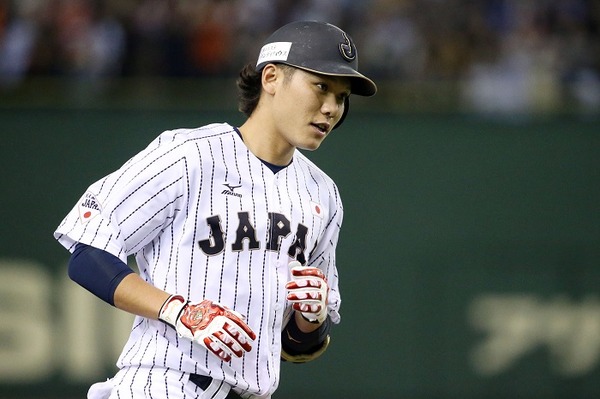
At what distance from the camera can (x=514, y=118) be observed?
9844mm

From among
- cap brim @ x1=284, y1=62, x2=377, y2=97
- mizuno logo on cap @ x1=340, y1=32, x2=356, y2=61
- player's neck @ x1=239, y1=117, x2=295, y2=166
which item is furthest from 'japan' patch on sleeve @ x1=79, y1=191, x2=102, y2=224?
mizuno logo on cap @ x1=340, y1=32, x2=356, y2=61

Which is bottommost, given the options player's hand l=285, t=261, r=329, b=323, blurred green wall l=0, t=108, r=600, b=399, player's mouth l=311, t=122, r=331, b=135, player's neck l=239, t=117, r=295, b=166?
blurred green wall l=0, t=108, r=600, b=399

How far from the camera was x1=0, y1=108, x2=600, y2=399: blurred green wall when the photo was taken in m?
9.71

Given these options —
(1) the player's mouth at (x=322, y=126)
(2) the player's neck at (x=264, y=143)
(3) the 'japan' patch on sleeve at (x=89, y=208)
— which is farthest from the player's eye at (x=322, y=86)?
(3) the 'japan' patch on sleeve at (x=89, y=208)

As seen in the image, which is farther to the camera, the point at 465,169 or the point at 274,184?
the point at 465,169

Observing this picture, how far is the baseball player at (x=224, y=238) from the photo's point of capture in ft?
12.6

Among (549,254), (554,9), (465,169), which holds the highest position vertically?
(554,9)

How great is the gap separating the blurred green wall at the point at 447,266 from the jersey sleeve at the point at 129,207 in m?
5.76

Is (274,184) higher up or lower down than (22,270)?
higher up

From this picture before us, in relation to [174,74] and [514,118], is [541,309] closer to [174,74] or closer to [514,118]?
[514,118]

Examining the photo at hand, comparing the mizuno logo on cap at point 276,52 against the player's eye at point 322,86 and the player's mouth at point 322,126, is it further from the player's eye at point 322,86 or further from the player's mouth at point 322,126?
the player's mouth at point 322,126

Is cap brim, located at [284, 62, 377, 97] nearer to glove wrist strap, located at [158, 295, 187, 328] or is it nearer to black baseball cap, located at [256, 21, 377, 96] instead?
black baseball cap, located at [256, 21, 377, 96]

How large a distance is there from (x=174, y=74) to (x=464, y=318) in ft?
11.2

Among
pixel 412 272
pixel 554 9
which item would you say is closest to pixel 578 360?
pixel 412 272
